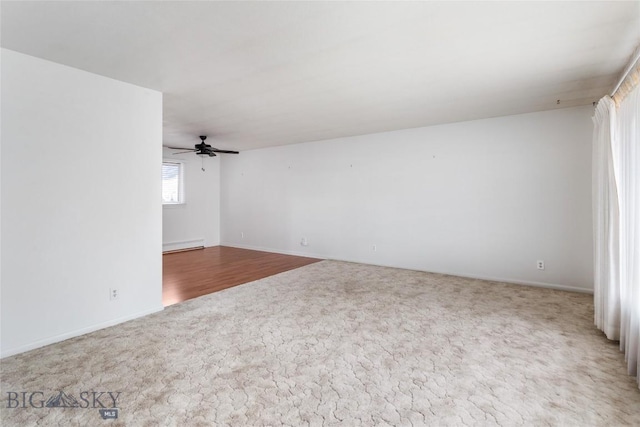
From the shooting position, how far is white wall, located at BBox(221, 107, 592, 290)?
13.8 feet

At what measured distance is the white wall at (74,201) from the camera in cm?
249

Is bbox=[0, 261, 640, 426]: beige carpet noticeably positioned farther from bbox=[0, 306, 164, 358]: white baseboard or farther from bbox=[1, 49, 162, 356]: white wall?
bbox=[1, 49, 162, 356]: white wall

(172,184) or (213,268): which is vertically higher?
(172,184)

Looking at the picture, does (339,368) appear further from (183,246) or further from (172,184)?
(172,184)

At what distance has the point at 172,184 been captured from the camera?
Answer: 24.6ft

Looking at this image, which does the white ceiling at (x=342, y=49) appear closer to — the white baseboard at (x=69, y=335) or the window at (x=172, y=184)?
the white baseboard at (x=69, y=335)

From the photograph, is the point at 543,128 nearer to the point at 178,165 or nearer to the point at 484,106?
the point at 484,106

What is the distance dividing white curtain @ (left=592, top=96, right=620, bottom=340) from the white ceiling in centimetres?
55

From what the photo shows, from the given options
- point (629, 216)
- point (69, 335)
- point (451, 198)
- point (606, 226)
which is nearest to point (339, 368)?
point (69, 335)

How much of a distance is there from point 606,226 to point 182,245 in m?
7.73

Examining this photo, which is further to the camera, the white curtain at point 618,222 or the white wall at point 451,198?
the white wall at point 451,198

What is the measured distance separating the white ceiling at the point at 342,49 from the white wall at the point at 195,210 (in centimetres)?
396

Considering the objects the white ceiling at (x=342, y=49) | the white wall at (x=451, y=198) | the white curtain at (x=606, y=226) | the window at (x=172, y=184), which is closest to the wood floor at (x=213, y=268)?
the white wall at (x=451, y=198)

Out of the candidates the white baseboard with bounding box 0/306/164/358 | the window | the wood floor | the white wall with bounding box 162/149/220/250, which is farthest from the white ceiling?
the white wall with bounding box 162/149/220/250
